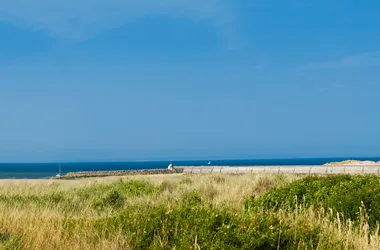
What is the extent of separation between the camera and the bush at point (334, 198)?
25.6 feet

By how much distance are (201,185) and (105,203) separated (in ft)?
11.8

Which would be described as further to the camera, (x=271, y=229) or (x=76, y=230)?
(x=76, y=230)

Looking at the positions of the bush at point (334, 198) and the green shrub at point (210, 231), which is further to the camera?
the bush at point (334, 198)

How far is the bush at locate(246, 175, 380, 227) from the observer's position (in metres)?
7.79

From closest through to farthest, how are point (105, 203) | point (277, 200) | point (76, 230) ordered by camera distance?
point (76, 230) → point (277, 200) → point (105, 203)

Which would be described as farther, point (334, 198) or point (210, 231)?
point (334, 198)

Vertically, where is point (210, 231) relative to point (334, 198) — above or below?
below

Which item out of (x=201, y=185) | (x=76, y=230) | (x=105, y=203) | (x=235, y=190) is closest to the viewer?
(x=76, y=230)

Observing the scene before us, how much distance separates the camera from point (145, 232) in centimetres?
574

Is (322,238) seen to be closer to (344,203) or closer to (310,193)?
(344,203)

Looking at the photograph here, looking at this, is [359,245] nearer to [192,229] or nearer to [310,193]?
[192,229]

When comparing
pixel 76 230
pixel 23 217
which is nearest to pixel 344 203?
pixel 76 230

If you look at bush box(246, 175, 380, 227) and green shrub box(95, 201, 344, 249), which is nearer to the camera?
green shrub box(95, 201, 344, 249)

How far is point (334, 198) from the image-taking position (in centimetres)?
840
